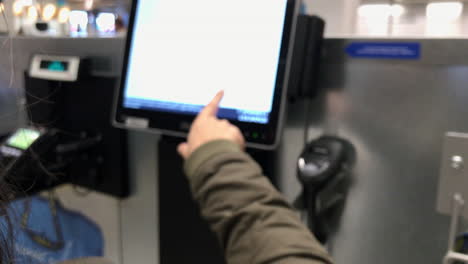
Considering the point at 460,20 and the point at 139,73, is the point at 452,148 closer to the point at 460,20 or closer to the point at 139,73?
the point at 139,73

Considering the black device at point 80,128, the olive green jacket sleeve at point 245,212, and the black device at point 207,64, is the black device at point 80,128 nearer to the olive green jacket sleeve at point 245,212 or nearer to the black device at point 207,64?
the black device at point 207,64

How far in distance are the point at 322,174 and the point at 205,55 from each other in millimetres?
347

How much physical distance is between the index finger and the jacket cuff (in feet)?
0.65

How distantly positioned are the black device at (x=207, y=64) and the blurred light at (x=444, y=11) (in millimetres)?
4493

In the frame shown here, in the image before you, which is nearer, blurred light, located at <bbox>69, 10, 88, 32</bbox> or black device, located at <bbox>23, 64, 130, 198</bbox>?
black device, located at <bbox>23, 64, 130, 198</bbox>

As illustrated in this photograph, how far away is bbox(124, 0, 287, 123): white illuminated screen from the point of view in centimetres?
88

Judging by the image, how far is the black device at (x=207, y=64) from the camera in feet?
2.85

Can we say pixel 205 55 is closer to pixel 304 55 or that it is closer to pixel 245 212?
pixel 304 55

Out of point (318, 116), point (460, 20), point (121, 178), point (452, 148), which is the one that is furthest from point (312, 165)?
point (460, 20)

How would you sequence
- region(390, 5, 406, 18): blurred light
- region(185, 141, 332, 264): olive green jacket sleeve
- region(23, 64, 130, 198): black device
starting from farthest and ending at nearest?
region(390, 5, 406, 18): blurred light, region(23, 64, 130, 198): black device, region(185, 141, 332, 264): olive green jacket sleeve

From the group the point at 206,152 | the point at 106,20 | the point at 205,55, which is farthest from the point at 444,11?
the point at 206,152

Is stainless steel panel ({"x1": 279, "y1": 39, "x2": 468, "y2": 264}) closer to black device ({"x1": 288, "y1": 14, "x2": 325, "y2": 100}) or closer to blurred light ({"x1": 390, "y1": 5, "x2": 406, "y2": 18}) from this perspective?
black device ({"x1": 288, "y1": 14, "x2": 325, "y2": 100})

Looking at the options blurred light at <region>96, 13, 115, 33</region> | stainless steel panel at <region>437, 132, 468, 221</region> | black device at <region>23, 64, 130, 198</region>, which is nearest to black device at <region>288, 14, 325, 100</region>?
stainless steel panel at <region>437, 132, 468, 221</region>

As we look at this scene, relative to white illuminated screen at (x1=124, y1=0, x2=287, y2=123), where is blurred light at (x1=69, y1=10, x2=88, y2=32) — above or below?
above
